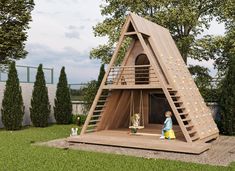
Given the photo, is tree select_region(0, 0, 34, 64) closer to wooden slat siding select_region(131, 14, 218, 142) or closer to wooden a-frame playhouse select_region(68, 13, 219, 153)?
wooden a-frame playhouse select_region(68, 13, 219, 153)

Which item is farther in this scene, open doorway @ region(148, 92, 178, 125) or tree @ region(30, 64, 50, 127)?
tree @ region(30, 64, 50, 127)

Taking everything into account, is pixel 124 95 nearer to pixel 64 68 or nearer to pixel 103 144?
pixel 103 144

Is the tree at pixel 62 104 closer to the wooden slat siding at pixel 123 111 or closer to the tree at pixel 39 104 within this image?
the tree at pixel 39 104

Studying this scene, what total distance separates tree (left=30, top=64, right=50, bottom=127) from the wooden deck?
7183 millimetres

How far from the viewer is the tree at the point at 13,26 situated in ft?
95.8

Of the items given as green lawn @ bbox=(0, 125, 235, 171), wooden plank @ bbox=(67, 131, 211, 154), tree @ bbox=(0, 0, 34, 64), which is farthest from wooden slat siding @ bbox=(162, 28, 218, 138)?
tree @ bbox=(0, 0, 34, 64)

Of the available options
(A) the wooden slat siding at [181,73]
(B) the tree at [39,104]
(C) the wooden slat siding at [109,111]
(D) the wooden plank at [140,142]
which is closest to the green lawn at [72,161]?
(D) the wooden plank at [140,142]

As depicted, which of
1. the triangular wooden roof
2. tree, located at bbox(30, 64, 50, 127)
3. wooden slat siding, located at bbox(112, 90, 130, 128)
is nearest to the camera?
the triangular wooden roof

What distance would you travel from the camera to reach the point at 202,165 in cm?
977

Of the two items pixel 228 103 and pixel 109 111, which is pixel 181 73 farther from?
pixel 228 103

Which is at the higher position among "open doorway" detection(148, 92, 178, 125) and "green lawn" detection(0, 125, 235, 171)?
"open doorway" detection(148, 92, 178, 125)

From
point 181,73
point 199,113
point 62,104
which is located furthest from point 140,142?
point 62,104

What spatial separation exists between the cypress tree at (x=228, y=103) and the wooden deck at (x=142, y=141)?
3931mm

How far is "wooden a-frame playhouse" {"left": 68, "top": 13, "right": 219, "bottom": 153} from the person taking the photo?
12305 mm
